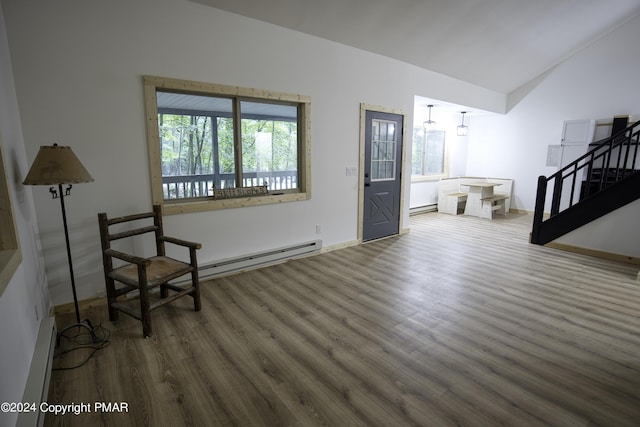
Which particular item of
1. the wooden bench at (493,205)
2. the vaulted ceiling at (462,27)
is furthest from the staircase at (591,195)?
the vaulted ceiling at (462,27)

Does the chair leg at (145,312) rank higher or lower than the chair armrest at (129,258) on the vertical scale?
lower

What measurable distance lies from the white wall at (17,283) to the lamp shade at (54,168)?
0.12 meters

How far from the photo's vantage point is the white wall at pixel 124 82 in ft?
8.48

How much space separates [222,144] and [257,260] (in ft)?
4.82

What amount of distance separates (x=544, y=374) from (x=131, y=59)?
165 inches

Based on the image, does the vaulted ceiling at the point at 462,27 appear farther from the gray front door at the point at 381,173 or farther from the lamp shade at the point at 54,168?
the lamp shade at the point at 54,168

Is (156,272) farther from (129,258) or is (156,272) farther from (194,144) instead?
(194,144)

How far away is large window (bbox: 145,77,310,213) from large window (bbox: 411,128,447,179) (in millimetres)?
4348

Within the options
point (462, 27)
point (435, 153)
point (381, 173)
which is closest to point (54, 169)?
point (381, 173)

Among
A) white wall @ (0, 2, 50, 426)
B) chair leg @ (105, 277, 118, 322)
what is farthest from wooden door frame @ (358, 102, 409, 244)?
white wall @ (0, 2, 50, 426)

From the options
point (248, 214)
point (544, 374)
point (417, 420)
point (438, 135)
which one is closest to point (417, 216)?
point (438, 135)

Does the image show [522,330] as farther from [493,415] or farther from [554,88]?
[554,88]

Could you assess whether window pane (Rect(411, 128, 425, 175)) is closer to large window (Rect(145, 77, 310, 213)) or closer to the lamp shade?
large window (Rect(145, 77, 310, 213))

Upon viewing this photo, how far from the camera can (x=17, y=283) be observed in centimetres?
181
